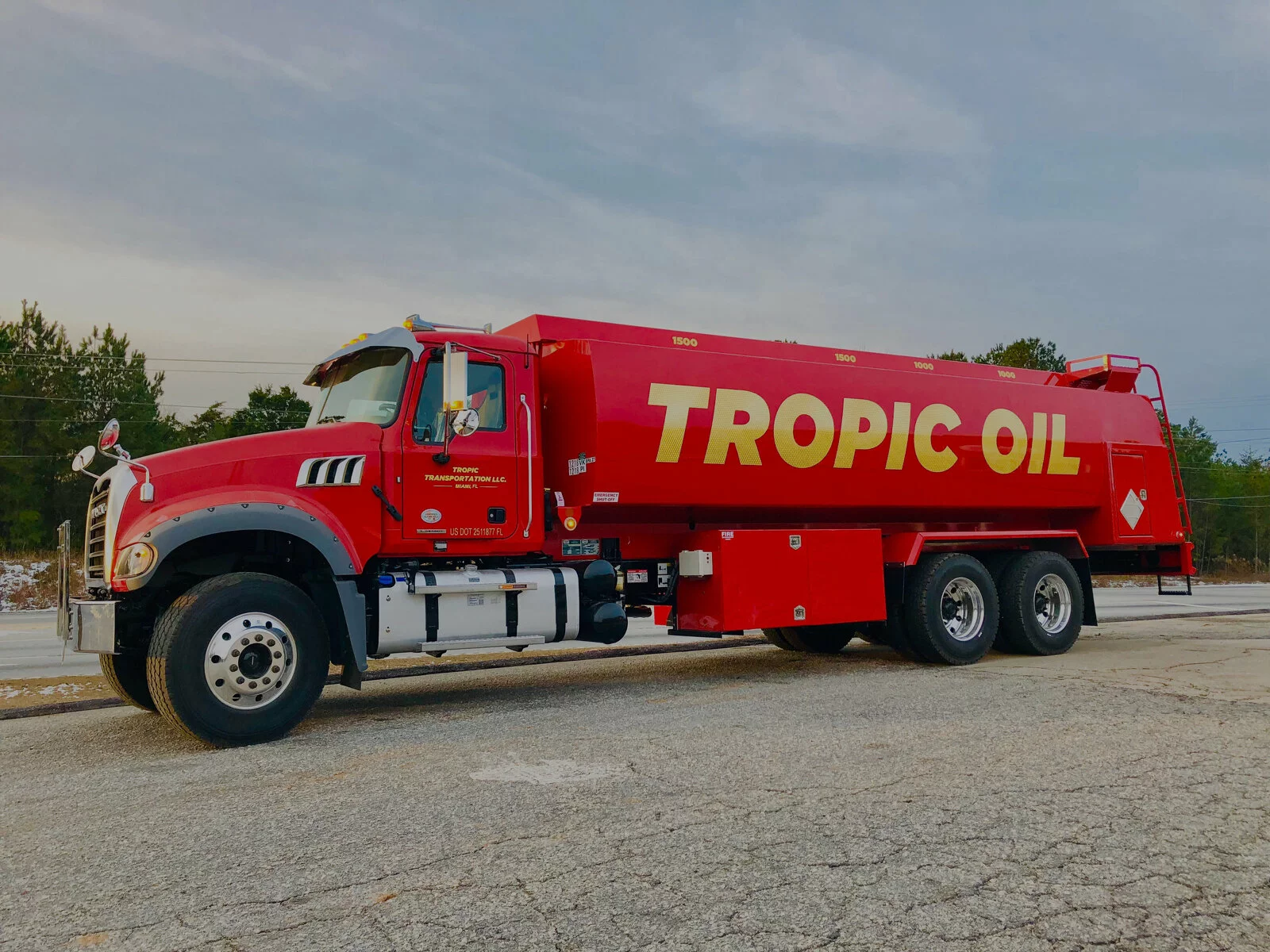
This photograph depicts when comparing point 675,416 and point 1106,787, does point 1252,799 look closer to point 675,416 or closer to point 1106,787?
point 1106,787

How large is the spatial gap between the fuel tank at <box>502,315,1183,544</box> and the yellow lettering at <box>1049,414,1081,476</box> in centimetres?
2

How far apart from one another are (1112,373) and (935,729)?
7.79 meters

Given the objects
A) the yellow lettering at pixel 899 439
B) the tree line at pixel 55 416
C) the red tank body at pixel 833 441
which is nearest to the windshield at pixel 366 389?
the red tank body at pixel 833 441

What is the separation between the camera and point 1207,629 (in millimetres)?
14508

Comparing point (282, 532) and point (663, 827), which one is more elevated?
point (282, 532)

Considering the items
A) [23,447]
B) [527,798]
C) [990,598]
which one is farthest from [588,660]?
[23,447]

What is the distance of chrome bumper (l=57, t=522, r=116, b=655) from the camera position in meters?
6.58

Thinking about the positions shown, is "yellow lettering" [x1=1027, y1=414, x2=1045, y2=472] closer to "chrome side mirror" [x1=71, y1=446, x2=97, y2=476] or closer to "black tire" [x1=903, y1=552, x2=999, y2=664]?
"black tire" [x1=903, y1=552, x2=999, y2=664]

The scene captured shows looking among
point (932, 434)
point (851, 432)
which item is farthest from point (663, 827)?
point (932, 434)

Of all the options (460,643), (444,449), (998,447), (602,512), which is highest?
(998,447)

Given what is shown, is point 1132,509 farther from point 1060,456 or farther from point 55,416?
point 55,416

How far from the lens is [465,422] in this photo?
762 cm

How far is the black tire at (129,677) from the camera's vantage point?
7.61 metres

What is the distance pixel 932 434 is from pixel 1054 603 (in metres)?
2.84
